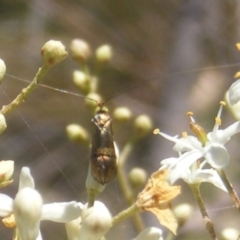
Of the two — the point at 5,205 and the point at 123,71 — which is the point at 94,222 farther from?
the point at 123,71

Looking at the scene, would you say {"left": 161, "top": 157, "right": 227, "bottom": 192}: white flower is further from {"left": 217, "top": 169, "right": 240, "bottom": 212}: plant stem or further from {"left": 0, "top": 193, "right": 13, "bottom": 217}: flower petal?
{"left": 0, "top": 193, "right": 13, "bottom": 217}: flower petal

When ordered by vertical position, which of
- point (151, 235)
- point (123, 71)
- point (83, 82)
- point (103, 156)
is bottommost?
point (151, 235)

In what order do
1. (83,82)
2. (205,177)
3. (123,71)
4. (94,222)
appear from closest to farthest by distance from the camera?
(94,222) → (205,177) → (83,82) → (123,71)

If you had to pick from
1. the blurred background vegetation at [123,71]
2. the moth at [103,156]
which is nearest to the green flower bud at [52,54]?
the moth at [103,156]

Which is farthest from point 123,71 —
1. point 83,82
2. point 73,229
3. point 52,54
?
point 73,229

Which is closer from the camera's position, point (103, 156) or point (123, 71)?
point (103, 156)

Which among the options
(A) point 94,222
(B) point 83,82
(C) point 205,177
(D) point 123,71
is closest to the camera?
(A) point 94,222
